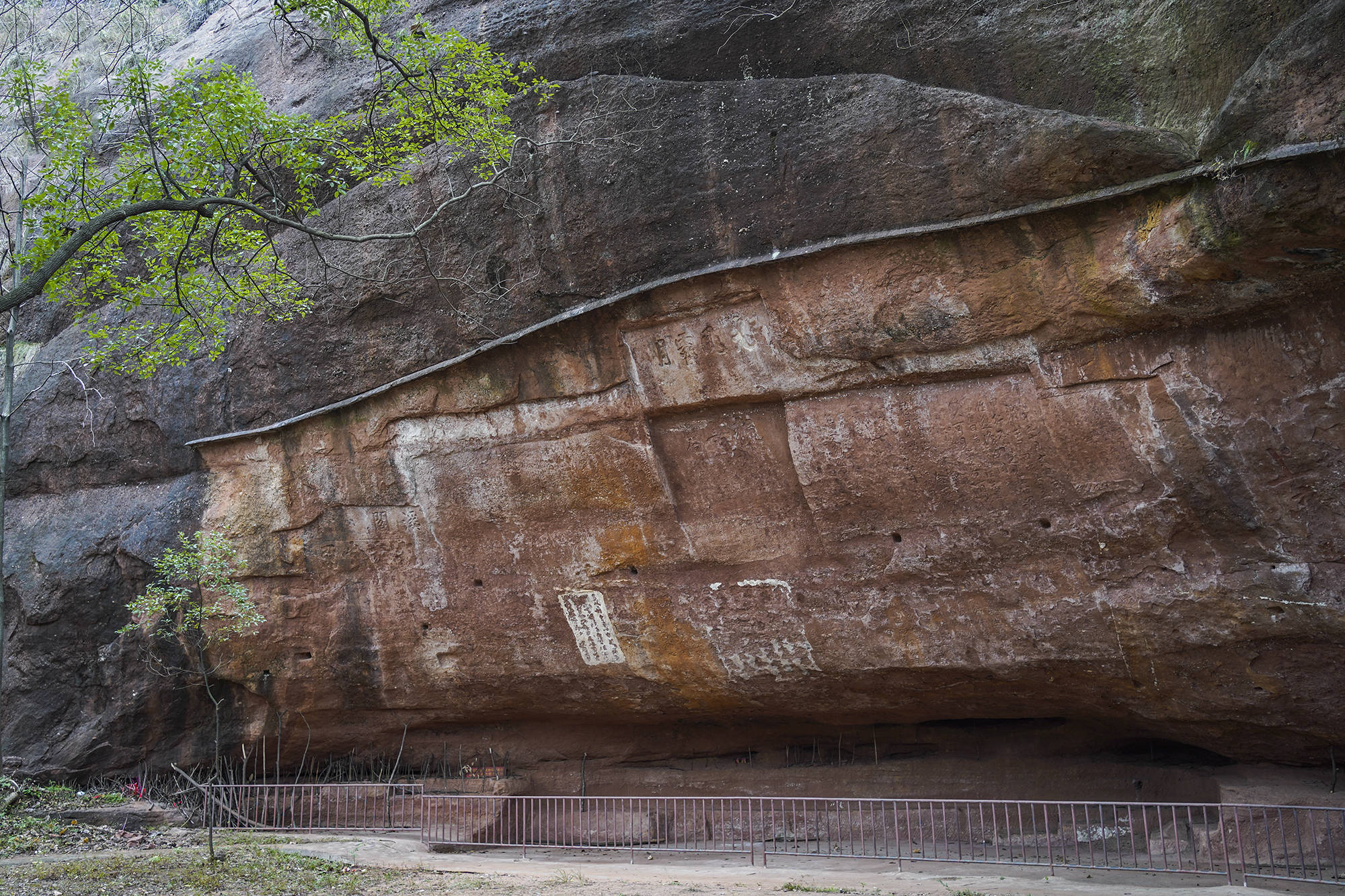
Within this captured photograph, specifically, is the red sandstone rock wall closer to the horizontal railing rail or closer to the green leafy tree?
the green leafy tree

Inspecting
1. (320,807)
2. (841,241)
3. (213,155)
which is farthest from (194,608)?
(841,241)

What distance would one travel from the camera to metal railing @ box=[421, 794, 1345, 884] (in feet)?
23.2

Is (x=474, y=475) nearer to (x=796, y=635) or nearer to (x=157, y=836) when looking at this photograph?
(x=796, y=635)

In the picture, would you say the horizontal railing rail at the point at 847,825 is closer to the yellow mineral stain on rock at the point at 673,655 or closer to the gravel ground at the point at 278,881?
the gravel ground at the point at 278,881

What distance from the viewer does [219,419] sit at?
10.1 metres

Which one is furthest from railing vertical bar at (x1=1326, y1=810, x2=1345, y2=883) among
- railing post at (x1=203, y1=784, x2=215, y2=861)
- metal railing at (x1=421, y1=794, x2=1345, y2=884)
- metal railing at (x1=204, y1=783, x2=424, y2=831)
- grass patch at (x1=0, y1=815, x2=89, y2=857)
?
grass patch at (x1=0, y1=815, x2=89, y2=857)

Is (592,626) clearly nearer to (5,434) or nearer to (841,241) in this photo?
(841,241)

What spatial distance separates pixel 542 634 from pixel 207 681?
155 inches

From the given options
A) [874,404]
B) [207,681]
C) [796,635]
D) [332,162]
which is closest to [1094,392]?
[874,404]

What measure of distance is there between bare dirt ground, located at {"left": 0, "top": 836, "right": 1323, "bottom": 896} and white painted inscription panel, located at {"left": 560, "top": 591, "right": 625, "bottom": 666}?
194 cm

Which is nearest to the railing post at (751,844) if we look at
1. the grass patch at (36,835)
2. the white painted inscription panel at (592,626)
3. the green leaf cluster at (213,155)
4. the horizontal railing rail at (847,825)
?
the horizontal railing rail at (847,825)

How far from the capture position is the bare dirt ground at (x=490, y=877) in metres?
6.69

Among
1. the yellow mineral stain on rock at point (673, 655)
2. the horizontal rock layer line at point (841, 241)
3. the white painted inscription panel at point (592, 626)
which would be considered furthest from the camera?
the white painted inscription panel at point (592, 626)

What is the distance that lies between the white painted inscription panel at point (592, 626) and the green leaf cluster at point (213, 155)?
12.7 ft
